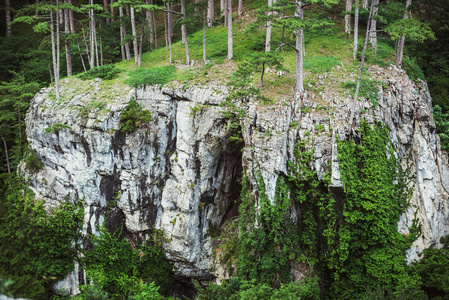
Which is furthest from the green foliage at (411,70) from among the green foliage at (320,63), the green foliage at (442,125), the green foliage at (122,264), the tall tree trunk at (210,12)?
the green foliage at (122,264)

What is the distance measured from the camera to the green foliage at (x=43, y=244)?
1480 centimetres

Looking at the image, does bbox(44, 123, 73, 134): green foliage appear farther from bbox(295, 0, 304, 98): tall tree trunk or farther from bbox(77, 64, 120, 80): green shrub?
bbox(295, 0, 304, 98): tall tree trunk

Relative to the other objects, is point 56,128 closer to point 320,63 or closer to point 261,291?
point 261,291

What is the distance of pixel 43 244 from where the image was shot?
48.5ft

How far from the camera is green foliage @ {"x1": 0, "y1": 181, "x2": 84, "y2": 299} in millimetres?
14797

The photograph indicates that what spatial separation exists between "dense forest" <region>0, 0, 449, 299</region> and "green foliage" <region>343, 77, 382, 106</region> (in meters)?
0.10

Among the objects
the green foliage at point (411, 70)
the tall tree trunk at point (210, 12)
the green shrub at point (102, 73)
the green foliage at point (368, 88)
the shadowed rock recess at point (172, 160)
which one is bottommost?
the shadowed rock recess at point (172, 160)

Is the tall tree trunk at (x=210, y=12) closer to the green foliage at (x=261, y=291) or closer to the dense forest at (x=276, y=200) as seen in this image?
the dense forest at (x=276, y=200)

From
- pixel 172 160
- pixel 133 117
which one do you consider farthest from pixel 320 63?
pixel 133 117

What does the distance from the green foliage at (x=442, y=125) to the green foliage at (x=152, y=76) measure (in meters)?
14.8

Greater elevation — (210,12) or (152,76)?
(210,12)

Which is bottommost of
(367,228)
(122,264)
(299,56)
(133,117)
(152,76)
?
(122,264)

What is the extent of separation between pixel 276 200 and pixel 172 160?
6.13m

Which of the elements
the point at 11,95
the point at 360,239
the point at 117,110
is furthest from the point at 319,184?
the point at 11,95
